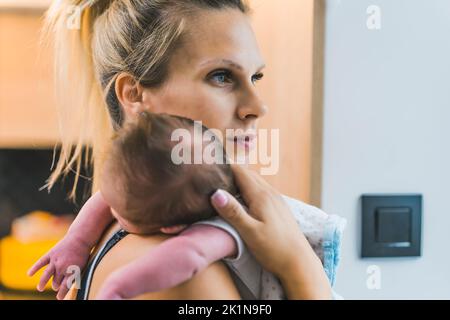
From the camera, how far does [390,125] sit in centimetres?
73

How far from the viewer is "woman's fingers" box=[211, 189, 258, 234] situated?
0.53m

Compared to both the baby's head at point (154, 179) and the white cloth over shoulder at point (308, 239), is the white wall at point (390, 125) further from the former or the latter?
the baby's head at point (154, 179)

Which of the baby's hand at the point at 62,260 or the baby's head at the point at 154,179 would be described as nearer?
the baby's head at the point at 154,179

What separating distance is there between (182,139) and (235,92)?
4.4 inches

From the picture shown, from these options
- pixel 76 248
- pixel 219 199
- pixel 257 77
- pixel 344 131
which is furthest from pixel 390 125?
pixel 76 248

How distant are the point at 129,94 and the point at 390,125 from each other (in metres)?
0.33

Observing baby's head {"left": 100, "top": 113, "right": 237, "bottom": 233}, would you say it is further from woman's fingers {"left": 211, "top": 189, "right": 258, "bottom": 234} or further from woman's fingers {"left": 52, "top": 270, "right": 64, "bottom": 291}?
woman's fingers {"left": 52, "top": 270, "right": 64, "bottom": 291}

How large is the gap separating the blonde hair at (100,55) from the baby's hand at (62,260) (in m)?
0.07

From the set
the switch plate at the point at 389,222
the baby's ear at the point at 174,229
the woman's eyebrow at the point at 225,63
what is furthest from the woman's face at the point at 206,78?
the switch plate at the point at 389,222

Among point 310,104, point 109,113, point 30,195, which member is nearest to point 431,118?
point 310,104

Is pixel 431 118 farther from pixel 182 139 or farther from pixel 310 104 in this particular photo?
pixel 182 139

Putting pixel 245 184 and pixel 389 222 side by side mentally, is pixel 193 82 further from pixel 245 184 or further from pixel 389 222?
pixel 389 222

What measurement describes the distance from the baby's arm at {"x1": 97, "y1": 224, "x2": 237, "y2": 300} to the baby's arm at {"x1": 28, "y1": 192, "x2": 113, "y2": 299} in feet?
0.35

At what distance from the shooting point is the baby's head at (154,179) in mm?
507
